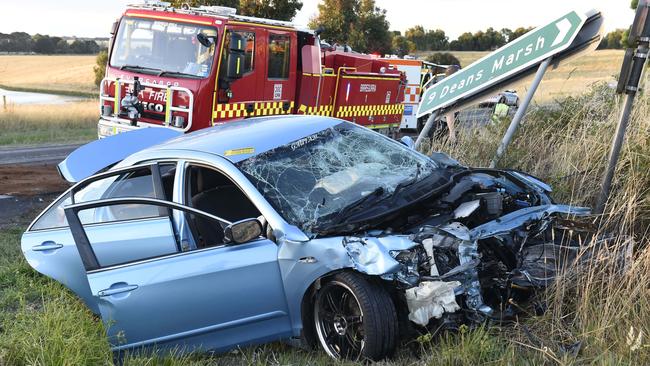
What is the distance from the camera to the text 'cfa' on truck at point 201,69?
30.5 ft

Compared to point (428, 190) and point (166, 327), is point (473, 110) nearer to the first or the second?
point (428, 190)

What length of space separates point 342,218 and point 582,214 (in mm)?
1739

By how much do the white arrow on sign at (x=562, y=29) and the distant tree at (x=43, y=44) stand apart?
246 feet

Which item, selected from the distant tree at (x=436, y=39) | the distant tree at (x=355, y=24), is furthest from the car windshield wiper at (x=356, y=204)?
the distant tree at (x=436, y=39)

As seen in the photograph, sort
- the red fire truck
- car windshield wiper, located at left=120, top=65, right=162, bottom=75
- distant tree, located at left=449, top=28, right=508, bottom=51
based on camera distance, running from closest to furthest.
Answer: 1. the red fire truck
2. car windshield wiper, located at left=120, top=65, right=162, bottom=75
3. distant tree, located at left=449, top=28, right=508, bottom=51

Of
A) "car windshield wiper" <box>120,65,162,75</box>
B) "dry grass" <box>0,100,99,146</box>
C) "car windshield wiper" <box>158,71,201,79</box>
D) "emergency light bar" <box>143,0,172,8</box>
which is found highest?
"emergency light bar" <box>143,0,172,8</box>

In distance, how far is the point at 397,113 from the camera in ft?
48.7

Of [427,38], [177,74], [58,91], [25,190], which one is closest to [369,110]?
[177,74]

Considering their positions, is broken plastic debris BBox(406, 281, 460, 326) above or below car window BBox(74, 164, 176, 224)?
below

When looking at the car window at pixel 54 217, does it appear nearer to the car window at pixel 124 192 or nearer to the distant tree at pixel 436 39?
the car window at pixel 124 192

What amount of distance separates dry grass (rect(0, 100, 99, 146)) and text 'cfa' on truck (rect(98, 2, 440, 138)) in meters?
7.11

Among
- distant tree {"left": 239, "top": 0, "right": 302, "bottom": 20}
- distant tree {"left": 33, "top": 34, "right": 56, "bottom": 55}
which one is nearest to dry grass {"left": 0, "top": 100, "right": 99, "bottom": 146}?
distant tree {"left": 239, "top": 0, "right": 302, "bottom": 20}

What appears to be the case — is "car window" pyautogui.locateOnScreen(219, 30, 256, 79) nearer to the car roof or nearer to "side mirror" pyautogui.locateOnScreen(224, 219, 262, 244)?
the car roof

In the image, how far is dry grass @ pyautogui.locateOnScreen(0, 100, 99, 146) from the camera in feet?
53.8
